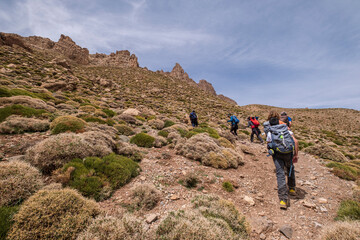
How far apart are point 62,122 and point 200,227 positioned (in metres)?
8.40

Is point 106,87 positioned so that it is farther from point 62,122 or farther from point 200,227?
point 200,227

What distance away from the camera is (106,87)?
3431 cm

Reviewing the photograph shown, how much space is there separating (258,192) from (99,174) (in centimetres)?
632

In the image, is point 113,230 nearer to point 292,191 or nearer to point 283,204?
point 283,204

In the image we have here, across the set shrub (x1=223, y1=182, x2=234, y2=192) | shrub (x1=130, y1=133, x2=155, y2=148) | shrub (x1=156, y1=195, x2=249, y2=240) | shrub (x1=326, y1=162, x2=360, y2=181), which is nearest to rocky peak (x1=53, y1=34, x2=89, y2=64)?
shrub (x1=130, y1=133, x2=155, y2=148)

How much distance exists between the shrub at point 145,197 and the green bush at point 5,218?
94.2 inches

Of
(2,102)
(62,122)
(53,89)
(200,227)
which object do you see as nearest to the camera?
(200,227)

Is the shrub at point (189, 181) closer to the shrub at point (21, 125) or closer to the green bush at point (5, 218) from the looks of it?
the green bush at point (5, 218)

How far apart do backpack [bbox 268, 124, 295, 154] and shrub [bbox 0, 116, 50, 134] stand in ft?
36.2

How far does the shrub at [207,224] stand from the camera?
8.74ft

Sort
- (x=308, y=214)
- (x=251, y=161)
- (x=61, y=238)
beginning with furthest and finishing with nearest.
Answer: (x=251, y=161), (x=308, y=214), (x=61, y=238)

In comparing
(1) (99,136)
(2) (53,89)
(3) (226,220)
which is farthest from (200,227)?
(2) (53,89)

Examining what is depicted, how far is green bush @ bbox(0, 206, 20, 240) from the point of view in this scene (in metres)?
2.26

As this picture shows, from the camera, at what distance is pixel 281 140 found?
181 inches
